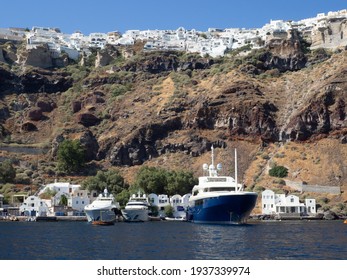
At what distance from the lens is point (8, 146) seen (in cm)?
13912

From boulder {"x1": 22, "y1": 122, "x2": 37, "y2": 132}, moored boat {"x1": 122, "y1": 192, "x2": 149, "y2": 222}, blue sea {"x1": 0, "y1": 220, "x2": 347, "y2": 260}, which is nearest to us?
blue sea {"x1": 0, "y1": 220, "x2": 347, "y2": 260}

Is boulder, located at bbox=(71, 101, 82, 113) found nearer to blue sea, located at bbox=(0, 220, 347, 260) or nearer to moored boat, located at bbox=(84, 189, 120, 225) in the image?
moored boat, located at bbox=(84, 189, 120, 225)

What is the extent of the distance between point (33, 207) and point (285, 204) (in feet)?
138

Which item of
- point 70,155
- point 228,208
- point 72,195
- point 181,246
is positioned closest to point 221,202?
point 228,208

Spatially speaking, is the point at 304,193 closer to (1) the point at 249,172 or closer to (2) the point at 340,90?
(1) the point at 249,172

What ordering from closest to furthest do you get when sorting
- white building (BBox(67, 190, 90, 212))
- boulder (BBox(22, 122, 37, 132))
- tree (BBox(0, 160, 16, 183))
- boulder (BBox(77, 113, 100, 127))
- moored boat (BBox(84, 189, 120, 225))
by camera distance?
moored boat (BBox(84, 189, 120, 225)) < white building (BBox(67, 190, 90, 212)) < tree (BBox(0, 160, 16, 183)) < boulder (BBox(77, 113, 100, 127)) < boulder (BBox(22, 122, 37, 132))

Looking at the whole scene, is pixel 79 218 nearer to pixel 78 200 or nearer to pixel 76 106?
pixel 78 200

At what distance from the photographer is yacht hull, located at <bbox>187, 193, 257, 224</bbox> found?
87.4 meters

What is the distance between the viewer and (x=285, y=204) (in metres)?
115

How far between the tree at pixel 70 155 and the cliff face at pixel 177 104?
491 centimetres

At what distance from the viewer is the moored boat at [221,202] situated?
87.6m

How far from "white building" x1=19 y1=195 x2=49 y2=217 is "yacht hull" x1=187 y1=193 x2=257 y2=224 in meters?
35.8

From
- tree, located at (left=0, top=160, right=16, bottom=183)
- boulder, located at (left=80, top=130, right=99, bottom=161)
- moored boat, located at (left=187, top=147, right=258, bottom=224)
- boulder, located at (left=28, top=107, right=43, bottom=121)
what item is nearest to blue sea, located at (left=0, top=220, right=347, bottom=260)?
moored boat, located at (left=187, top=147, right=258, bottom=224)

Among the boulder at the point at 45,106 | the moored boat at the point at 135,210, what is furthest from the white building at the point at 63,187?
the boulder at the point at 45,106
